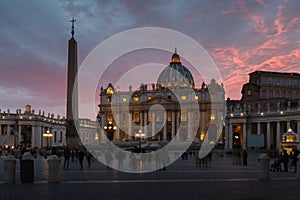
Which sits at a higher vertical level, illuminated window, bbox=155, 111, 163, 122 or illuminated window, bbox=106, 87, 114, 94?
illuminated window, bbox=106, 87, 114, 94

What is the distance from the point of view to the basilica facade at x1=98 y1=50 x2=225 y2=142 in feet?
352

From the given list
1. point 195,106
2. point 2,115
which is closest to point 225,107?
point 195,106

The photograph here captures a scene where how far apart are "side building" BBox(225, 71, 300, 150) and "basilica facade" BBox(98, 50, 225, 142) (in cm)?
1797

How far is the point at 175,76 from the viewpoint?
132 m

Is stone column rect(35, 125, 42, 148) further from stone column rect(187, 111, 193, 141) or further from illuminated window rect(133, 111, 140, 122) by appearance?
stone column rect(187, 111, 193, 141)

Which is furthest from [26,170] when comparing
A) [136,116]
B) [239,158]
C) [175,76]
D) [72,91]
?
[175,76]

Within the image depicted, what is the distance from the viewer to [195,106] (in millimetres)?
108188

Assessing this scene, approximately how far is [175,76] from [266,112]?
56754mm

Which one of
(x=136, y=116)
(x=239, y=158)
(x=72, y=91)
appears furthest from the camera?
(x=136, y=116)

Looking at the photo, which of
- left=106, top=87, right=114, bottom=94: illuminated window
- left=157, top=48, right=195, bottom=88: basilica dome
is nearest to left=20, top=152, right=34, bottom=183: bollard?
left=106, top=87, right=114, bottom=94: illuminated window

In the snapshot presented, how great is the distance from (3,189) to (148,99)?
313ft

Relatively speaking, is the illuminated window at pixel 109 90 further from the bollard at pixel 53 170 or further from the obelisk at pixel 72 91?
the bollard at pixel 53 170

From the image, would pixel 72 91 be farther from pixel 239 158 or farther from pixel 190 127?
pixel 190 127

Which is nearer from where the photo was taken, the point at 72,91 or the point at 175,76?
the point at 72,91
